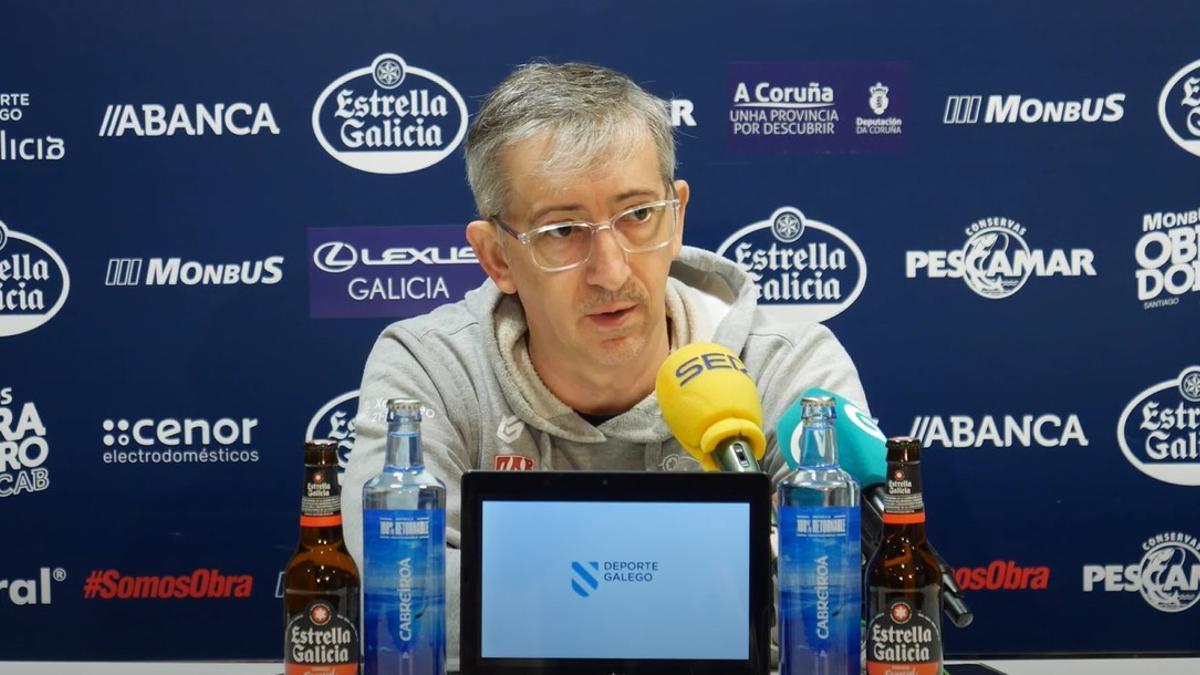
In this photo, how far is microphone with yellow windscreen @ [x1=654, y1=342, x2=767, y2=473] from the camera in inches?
52.3

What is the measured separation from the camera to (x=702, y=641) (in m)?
1.27

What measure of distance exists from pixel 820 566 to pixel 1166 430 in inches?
85.0

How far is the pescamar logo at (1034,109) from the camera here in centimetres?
302

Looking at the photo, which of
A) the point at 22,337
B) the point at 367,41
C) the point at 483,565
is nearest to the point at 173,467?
the point at 22,337

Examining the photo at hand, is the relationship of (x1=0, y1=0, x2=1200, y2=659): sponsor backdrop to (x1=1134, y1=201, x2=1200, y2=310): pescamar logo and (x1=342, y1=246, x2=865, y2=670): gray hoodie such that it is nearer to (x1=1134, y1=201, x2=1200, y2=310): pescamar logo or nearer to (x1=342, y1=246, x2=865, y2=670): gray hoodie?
(x1=1134, y1=201, x2=1200, y2=310): pescamar logo

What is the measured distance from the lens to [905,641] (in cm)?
122

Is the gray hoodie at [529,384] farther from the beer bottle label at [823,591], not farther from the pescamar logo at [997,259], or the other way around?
the pescamar logo at [997,259]

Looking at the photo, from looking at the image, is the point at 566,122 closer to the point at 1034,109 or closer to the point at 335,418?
the point at 335,418

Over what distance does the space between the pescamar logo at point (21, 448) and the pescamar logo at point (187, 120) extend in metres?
0.67

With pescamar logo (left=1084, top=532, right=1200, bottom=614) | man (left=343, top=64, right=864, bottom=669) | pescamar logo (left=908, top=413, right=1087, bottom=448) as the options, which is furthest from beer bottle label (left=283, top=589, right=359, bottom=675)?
pescamar logo (left=1084, top=532, right=1200, bottom=614)

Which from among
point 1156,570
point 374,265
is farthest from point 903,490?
point 1156,570

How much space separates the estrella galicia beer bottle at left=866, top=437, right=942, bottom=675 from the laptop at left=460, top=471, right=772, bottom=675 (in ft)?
0.36

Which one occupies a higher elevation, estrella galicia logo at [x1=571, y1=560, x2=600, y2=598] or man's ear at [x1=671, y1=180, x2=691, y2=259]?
man's ear at [x1=671, y1=180, x2=691, y2=259]

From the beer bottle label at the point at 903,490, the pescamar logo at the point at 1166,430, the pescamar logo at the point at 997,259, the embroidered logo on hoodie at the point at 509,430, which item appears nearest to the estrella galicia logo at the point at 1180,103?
the pescamar logo at the point at 997,259
